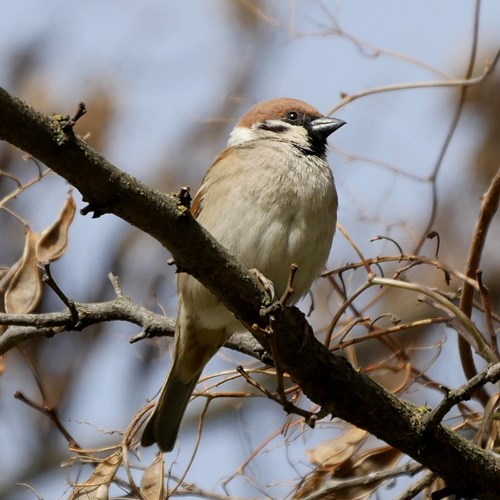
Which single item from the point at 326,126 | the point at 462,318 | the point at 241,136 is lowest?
the point at 462,318

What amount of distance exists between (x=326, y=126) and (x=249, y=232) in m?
0.90

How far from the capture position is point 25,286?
266cm

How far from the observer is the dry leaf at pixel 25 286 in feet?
8.61

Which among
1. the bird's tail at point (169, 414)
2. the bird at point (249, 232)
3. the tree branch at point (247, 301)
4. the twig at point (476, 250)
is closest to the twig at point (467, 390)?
the tree branch at point (247, 301)

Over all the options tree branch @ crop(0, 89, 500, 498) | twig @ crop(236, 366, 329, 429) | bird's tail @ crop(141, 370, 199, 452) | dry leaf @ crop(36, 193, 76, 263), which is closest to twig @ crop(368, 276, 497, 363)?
tree branch @ crop(0, 89, 500, 498)

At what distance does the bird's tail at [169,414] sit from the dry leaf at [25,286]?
704 millimetres

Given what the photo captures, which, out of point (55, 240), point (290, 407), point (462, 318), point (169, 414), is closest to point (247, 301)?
point (290, 407)

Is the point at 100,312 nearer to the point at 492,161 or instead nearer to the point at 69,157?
the point at 69,157

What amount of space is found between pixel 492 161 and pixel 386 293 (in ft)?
2.64

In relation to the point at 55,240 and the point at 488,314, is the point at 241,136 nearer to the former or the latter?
the point at 55,240

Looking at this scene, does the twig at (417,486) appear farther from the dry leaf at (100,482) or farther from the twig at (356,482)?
the dry leaf at (100,482)

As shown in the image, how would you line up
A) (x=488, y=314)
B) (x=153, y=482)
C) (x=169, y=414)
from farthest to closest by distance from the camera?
(x=169, y=414) → (x=153, y=482) → (x=488, y=314)

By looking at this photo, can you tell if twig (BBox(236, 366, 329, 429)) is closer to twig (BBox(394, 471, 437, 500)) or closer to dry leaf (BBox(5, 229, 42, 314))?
twig (BBox(394, 471, 437, 500))

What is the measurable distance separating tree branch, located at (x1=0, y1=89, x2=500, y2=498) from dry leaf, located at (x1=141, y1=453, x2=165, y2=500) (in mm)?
445
